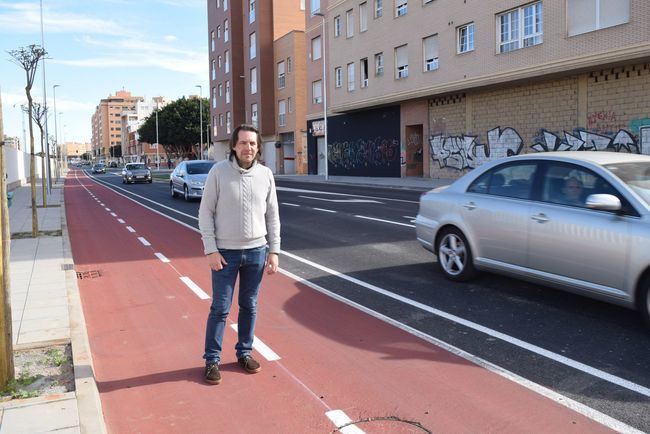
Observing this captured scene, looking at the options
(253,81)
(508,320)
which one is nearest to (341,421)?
(508,320)

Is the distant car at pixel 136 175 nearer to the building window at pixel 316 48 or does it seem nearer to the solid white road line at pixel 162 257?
the building window at pixel 316 48

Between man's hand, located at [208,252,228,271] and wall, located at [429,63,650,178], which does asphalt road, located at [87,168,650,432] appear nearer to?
man's hand, located at [208,252,228,271]

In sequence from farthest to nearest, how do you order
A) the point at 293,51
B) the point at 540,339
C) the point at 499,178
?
1. the point at 293,51
2. the point at 499,178
3. the point at 540,339

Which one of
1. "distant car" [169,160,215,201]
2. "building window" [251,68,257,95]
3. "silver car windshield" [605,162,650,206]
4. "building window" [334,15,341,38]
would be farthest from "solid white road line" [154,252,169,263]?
"building window" [251,68,257,95]

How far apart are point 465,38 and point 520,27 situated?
3.83 meters

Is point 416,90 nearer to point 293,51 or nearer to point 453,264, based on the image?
point 293,51

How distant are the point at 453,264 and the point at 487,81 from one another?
2081cm

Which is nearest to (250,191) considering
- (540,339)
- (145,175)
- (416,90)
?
(540,339)

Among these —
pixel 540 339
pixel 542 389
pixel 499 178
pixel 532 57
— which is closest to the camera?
pixel 542 389

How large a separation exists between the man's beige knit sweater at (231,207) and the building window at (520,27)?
22233 mm

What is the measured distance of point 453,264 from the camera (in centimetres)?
717

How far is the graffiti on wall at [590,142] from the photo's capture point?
21.1 meters

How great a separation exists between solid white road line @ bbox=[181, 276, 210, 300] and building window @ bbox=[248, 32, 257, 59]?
49562 mm

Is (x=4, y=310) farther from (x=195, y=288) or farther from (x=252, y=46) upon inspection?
Result: (x=252, y=46)
